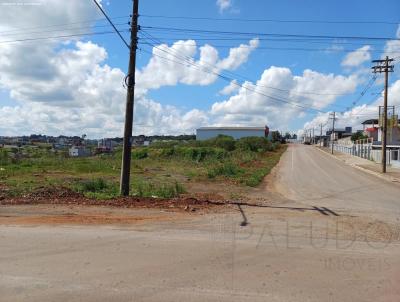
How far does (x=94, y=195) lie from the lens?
16.0 meters

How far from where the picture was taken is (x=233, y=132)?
154m

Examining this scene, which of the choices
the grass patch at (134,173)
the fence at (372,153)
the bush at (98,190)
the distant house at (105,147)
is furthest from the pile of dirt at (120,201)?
the distant house at (105,147)

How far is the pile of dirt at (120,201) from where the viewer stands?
13.8 m

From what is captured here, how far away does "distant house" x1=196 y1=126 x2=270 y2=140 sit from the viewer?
15138 cm

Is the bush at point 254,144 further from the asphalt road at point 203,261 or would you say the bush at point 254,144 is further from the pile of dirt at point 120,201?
the asphalt road at point 203,261

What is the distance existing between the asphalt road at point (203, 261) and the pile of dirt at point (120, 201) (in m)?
2.44

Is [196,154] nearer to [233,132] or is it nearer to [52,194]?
[52,194]

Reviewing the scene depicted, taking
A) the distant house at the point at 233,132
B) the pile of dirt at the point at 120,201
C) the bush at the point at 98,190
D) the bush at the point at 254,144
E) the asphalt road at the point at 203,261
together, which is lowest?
the asphalt road at the point at 203,261

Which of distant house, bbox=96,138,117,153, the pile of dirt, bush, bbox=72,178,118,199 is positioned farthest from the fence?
distant house, bbox=96,138,117,153

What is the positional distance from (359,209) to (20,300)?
12.0 metres

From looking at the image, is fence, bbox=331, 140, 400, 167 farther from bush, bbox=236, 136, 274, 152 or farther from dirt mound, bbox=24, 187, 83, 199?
dirt mound, bbox=24, 187, 83, 199

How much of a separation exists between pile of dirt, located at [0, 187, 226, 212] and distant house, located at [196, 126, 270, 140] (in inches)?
5306

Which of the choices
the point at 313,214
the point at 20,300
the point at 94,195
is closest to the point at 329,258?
the point at 20,300

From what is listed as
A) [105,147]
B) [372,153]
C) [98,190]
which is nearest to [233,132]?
[105,147]
